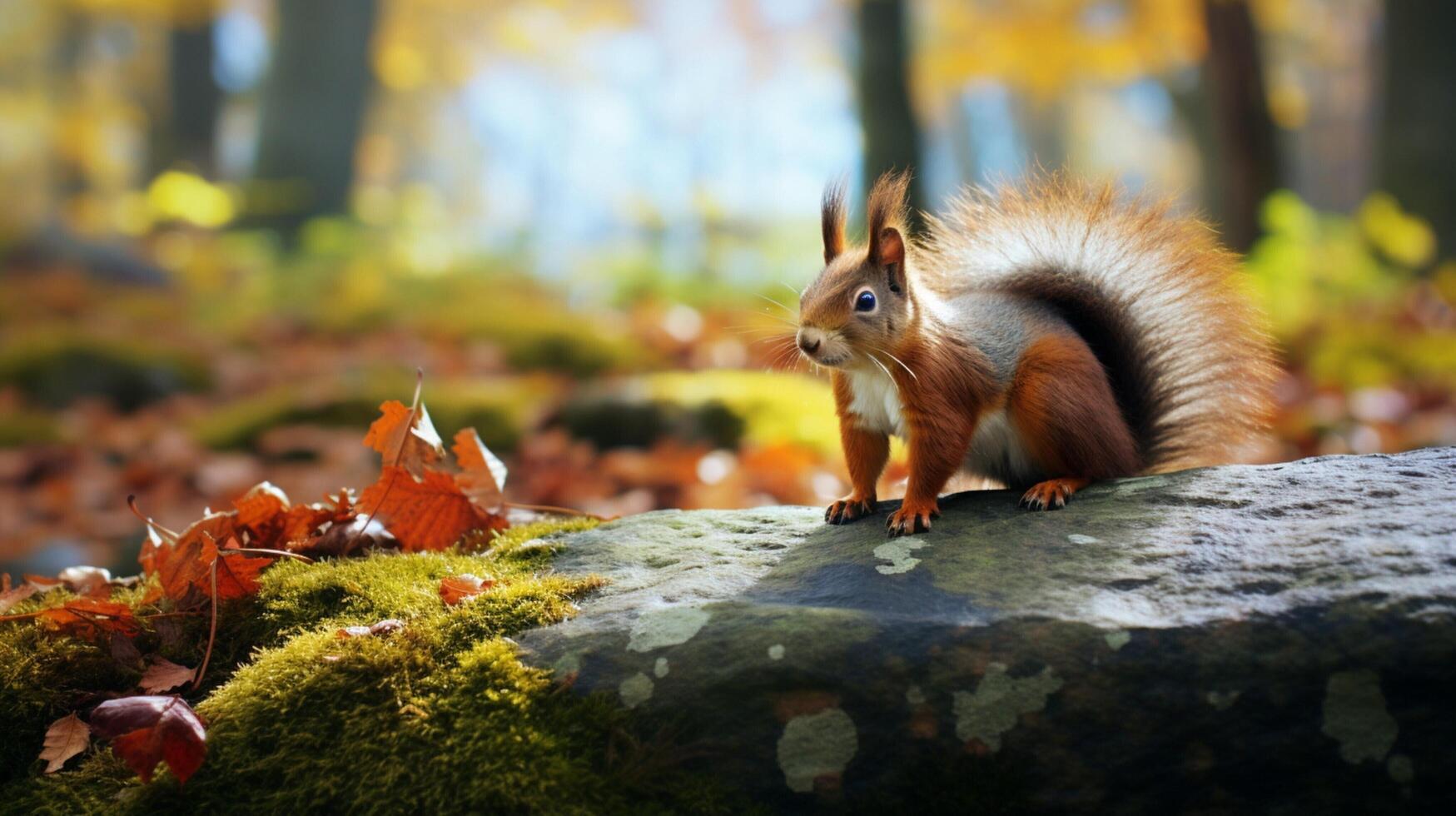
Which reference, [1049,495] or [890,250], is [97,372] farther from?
[1049,495]

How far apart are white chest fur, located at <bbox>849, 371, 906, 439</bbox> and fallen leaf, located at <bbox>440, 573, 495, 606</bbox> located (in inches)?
36.2

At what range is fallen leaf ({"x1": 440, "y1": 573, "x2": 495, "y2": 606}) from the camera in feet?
6.30

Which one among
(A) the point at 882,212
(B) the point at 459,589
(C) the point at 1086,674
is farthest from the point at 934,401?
(B) the point at 459,589

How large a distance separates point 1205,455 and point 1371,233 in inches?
248

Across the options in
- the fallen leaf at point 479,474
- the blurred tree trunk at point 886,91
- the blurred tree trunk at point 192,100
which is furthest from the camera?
the blurred tree trunk at point 192,100

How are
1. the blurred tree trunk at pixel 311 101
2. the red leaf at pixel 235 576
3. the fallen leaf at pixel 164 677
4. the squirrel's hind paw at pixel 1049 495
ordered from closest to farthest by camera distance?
the fallen leaf at pixel 164 677 < the red leaf at pixel 235 576 < the squirrel's hind paw at pixel 1049 495 < the blurred tree trunk at pixel 311 101

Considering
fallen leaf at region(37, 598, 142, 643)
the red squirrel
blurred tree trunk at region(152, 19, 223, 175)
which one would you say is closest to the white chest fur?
the red squirrel

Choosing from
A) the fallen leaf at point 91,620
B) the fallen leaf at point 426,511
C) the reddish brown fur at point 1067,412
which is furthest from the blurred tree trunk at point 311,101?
the reddish brown fur at point 1067,412

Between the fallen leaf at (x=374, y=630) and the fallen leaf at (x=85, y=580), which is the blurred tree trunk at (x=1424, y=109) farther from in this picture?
the fallen leaf at (x=85, y=580)

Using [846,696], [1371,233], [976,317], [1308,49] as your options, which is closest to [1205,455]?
[976,317]

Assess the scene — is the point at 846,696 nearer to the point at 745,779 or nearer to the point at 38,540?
the point at 745,779

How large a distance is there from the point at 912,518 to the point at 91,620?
1609 millimetres

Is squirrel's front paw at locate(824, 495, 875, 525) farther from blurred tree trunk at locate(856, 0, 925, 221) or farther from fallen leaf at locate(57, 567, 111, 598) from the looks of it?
blurred tree trunk at locate(856, 0, 925, 221)

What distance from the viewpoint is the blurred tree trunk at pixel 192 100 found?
48.9ft
